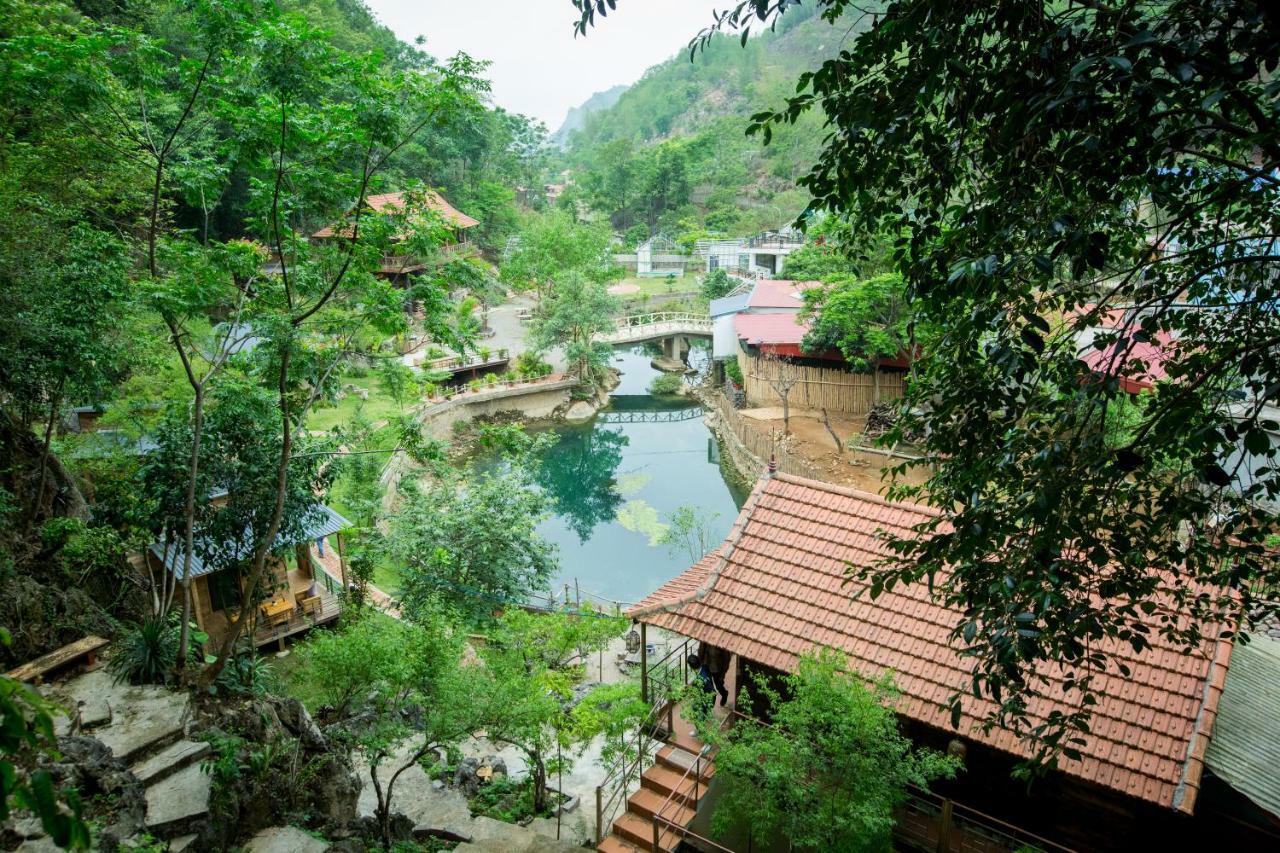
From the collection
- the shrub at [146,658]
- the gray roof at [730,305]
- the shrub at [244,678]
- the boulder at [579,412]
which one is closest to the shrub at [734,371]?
the gray roof at [730,305]

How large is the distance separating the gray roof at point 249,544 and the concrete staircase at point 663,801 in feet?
17.3

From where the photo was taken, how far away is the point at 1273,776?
6660mm

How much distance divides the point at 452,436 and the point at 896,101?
27082mm

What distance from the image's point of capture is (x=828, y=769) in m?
6.48

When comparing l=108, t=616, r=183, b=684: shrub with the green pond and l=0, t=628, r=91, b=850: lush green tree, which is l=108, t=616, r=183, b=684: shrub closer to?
l=0, t=628, r=91, b=850: lush green tree

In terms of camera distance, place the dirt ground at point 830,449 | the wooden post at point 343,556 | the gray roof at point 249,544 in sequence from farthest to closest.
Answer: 1. the dirt ground at point 830,449
2. the wooden post at point 343,556
3. the gray roof at point 249,544

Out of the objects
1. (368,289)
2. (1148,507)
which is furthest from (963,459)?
(368,289)

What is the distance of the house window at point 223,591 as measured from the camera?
13633 millimetres

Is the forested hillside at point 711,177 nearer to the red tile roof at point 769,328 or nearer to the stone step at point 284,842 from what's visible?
the red tile roof at point 769,328

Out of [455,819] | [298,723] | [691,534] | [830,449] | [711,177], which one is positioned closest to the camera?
[298,723]

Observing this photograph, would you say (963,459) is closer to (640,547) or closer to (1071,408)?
(1071,408)

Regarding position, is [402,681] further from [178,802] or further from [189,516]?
[189,516]

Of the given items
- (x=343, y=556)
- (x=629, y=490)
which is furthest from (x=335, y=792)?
(x=629, y=490)

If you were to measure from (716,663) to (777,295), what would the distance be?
2589cm
